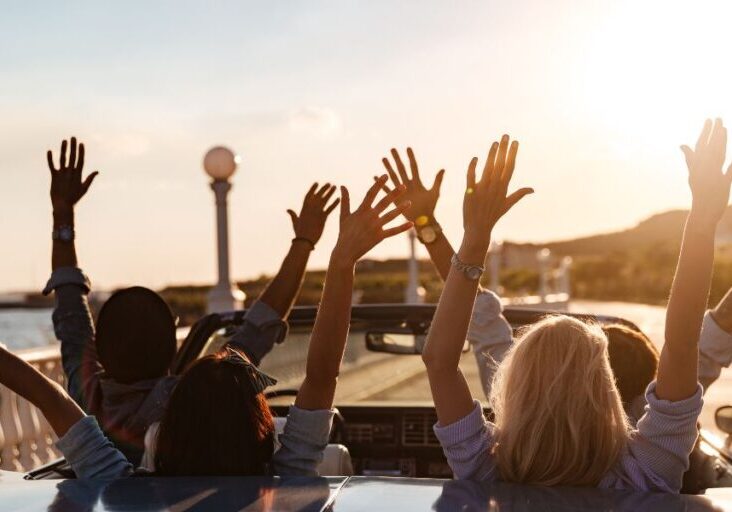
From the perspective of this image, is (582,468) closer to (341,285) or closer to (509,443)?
(509,443)

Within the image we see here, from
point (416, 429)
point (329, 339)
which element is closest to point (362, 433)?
point (416, 429)

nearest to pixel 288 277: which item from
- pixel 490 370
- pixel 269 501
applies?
pixel 490 370

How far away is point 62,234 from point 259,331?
0.88 m

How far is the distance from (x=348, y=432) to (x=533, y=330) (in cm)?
301

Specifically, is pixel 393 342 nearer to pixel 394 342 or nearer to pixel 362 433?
pixel 394 342

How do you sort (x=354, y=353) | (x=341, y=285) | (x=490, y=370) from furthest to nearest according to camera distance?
(x=354, y=353) → (x=490, y=370) → (x=341, y=285)

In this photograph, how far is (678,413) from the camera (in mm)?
2617

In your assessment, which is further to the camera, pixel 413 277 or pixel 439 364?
pixel 413 277

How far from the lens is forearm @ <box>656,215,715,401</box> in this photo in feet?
8.56

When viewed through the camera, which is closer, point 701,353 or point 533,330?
point 533,330

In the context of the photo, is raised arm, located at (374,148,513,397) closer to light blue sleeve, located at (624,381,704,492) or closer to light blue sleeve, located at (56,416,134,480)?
light blue sleeve, located at (624,381,704,492)

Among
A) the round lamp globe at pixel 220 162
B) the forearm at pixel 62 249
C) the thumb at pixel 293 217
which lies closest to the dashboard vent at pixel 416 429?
the thumb at pixel 293 217

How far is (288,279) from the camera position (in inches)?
159

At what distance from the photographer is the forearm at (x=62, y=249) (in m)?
4.18
